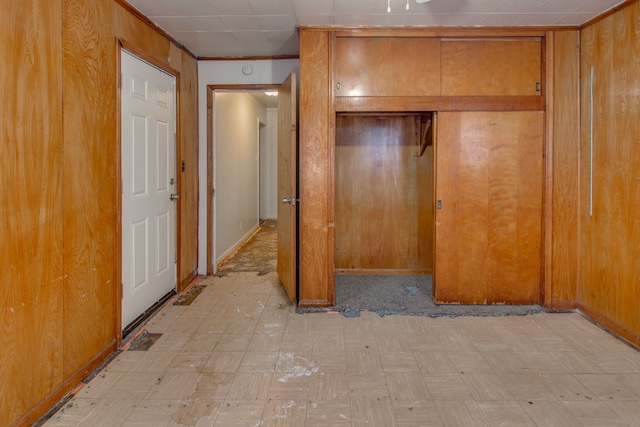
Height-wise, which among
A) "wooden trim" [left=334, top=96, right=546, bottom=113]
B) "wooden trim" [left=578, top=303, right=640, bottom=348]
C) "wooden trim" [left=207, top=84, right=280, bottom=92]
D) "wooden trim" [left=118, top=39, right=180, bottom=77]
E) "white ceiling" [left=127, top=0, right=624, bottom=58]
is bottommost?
"wooden trim" [left=578, top=303, right=640, bottom=348]

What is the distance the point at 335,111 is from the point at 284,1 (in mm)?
921

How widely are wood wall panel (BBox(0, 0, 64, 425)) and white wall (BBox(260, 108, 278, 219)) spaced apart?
6928 mm

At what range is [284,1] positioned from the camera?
294 cm

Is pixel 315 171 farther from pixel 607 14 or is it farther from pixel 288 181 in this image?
pixel 607 14

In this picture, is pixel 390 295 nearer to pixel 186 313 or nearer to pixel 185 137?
pixel 186 313

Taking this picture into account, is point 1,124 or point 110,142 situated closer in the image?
point 1,124

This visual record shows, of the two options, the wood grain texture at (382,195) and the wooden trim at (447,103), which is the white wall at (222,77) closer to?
the wood grain texture at (382,195)

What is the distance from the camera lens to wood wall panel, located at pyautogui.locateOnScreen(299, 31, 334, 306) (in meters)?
3.48

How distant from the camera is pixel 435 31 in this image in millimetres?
3445

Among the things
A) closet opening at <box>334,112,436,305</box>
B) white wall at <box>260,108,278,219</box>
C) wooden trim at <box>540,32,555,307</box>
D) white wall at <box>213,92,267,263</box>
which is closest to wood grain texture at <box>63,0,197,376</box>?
white wall at <box>213,92,267,263</box>

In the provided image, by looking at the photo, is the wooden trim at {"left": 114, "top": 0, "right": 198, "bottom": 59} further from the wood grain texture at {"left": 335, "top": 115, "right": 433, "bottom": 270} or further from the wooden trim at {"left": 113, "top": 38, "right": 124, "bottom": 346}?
the wood grain texture at {"left": 335, "top": 115, "right": 433, "bottom": 270}

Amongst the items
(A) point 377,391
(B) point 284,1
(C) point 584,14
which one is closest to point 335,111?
(B) point 284,1

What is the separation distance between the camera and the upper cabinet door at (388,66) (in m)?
3.51

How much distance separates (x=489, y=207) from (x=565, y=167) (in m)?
0.66
